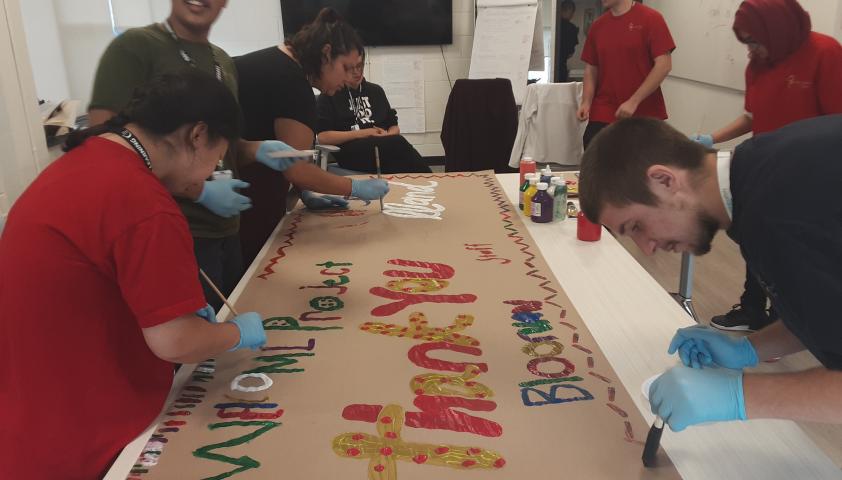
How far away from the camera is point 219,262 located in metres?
1.70

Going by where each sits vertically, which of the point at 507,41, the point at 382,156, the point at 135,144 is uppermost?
the point at 507,41

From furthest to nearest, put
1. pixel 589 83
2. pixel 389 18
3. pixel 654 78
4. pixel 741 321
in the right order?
pixel 389 18 < pixel 589 83 < pixel 654 78 < pixel 741 321

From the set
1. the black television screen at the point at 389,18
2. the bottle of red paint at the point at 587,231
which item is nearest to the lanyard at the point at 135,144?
the bottle of red paint at the point at 587,231

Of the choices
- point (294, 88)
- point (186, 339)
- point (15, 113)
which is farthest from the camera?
point (15, 113)

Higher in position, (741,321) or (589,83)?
(589,83)

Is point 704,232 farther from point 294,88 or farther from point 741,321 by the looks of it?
point 741,321

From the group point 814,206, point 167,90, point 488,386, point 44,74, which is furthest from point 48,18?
point 814,206

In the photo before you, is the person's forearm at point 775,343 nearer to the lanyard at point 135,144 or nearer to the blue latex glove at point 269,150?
the lanyard at point 135,144

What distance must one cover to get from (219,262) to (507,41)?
407 cm

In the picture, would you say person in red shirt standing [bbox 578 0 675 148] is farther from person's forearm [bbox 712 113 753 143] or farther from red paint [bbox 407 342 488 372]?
red paint [bbox 407 342 488 372]

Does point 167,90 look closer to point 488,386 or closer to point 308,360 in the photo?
point 308,360

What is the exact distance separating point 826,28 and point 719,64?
3.39 ft

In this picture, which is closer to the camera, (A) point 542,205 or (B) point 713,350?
(B) point 713,350

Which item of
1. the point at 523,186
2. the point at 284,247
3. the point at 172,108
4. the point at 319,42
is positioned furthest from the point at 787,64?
the point at 172,108
